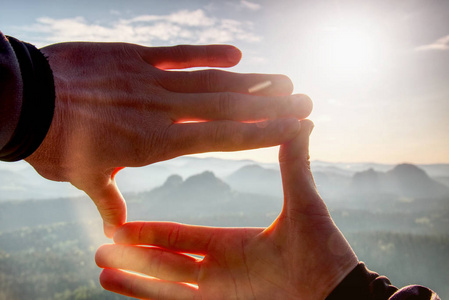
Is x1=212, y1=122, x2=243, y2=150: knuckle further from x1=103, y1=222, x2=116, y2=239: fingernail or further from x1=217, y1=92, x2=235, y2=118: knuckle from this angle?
x1=103, y1=222, x2=116, y2=239: fingernail

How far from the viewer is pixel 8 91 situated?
193 cm

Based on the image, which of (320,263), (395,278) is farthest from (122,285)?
(395,278)

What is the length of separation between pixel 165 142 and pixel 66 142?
0.88 m

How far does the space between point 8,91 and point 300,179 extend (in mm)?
2539

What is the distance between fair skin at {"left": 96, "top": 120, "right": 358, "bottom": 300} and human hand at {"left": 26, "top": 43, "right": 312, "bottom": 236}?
41 cm

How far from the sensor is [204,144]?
2.62m

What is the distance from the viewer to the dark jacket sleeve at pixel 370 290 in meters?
2.16

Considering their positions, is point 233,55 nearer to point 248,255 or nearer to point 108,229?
point 248,255

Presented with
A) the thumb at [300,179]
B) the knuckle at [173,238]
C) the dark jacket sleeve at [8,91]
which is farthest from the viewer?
the knuckle at [173,238]

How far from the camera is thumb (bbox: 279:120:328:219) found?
8.61 ft

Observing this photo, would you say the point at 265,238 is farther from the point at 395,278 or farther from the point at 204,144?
the point at 395,278

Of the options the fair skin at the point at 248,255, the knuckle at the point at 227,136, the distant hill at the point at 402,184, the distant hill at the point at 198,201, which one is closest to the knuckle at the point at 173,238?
the fair skin at the point at 248,255

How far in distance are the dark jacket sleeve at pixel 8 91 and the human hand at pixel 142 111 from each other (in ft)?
1.19

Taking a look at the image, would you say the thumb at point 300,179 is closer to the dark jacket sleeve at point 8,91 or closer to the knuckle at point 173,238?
the knuckle at point 173,238
